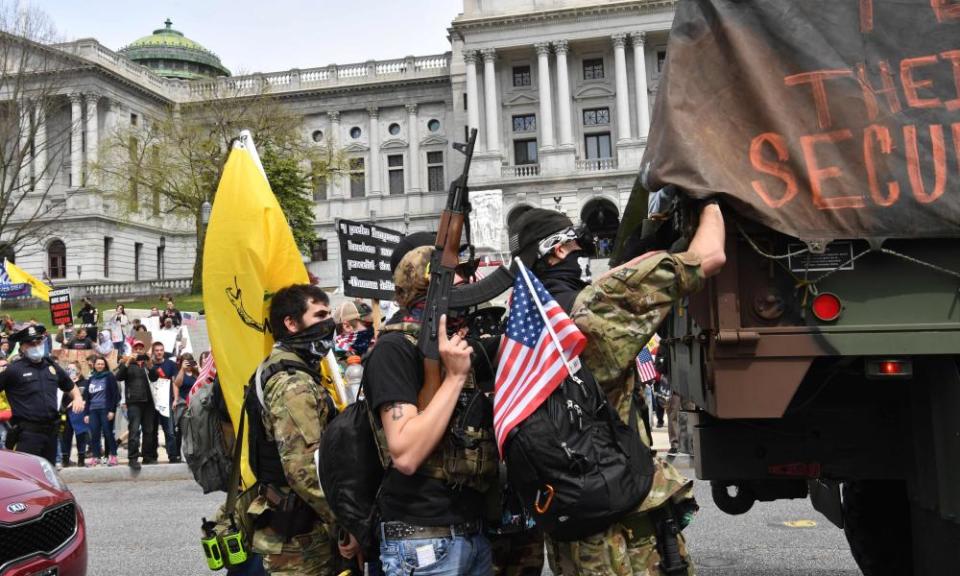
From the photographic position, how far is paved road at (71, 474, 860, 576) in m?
5.94

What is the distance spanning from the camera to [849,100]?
11.3ft

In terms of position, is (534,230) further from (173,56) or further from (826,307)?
(173,56)

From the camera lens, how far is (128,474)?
12398 millimetres

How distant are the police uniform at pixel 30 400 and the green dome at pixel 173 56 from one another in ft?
241

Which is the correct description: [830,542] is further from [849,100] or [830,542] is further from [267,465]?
[267,465]

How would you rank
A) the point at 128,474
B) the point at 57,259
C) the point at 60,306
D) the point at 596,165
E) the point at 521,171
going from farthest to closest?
the point at 57,259, the point at 521,171, the point at 596,165, the point at 60,306, the point at 128,474

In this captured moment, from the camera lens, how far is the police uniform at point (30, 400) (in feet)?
30.8

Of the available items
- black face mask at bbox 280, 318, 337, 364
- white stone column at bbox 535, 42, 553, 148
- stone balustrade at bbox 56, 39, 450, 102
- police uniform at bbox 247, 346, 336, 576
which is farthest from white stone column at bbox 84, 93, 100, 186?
police uniform at bbox 247, 346, 336, 576

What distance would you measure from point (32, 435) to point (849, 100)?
9.16 m

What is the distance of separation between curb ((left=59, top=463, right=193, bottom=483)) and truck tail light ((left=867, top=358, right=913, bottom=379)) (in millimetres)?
11021

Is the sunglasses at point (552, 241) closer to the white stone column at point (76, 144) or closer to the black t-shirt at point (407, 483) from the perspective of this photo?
the black t-shirt at point (407, 483)

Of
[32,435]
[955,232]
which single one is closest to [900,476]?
[955,232]

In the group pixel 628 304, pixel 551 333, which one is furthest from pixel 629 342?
pixel 551 333

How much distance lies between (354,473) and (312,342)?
99 cm
